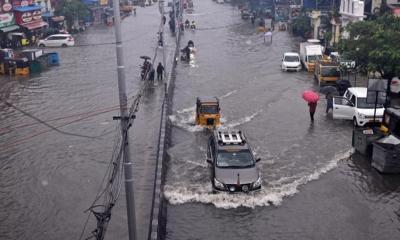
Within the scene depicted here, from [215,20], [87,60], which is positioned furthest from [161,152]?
[215,20]

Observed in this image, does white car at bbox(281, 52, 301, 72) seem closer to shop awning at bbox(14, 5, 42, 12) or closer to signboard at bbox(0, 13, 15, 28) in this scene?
signboard at bbox(0, 13, 15, 28)

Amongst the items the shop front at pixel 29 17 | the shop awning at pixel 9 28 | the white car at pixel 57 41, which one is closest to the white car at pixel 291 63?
the white car at pixel 57 41

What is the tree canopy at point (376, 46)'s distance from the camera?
86.1 feet

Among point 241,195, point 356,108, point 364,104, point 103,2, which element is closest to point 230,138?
point 241,195

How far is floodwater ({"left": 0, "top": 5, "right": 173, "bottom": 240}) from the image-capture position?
15148mm

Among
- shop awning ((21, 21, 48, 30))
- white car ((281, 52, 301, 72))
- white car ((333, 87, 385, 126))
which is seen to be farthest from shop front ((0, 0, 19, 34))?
white car ((333, 87, 385, 126))

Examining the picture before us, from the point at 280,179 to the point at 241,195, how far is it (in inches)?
88.5

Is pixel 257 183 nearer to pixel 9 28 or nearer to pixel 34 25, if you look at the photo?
pixel 9 28

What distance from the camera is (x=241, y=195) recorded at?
16047 mm

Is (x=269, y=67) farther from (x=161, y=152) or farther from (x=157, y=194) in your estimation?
(x=157, y=194)

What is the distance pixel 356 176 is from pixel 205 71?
2036 centimetres

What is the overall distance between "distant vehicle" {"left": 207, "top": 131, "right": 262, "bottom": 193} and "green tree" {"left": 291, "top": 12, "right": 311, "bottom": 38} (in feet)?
118

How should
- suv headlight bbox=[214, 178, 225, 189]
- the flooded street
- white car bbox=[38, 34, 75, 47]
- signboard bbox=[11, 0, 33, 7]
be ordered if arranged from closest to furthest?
the flooded street → suv headlight bbox=[214, 178, 225, 189] → white car bbox=[38, 34, 75, 47] → signboard bbox=[11, 0, 33, 7]

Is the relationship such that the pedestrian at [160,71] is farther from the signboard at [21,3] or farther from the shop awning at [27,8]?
the shop awning at [27,8]
